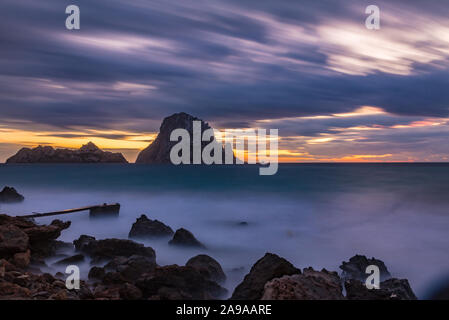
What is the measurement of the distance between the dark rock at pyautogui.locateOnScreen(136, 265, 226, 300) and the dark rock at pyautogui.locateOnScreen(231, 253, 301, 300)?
1322 mm

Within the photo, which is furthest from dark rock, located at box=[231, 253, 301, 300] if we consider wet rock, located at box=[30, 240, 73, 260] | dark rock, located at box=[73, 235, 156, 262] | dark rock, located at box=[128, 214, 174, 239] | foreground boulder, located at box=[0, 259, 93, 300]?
dark rock, located at box=[128, 214, 174, 239]

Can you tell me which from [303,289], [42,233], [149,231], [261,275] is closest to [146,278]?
[261,275]

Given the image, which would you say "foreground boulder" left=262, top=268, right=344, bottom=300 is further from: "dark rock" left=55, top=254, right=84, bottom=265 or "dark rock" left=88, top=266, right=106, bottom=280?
"dark rock" left=55, top=254, right=84, bottom=265

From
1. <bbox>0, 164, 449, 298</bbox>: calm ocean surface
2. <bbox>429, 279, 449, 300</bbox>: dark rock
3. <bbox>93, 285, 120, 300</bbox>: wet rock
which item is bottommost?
<bbox>429, 279, 449, 300</bbox>: dark rock

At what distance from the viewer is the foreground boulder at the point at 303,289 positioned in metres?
5.06

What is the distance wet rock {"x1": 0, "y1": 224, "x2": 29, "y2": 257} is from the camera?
30.8 ft

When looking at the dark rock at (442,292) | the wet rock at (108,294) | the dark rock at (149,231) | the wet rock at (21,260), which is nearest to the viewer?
the wet rock at (108,294)

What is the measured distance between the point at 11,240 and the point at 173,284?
5.67 m

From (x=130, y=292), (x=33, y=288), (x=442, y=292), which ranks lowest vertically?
(x=442, y=292)

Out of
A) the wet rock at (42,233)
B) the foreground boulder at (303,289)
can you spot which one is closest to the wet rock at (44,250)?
the wet rock at (42,233)

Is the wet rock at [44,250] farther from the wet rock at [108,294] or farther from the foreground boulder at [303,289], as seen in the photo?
the foreground boulder at [303,289]

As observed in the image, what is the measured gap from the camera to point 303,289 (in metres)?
5.18

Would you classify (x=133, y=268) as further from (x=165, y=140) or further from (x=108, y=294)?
(x=165, y=140)
